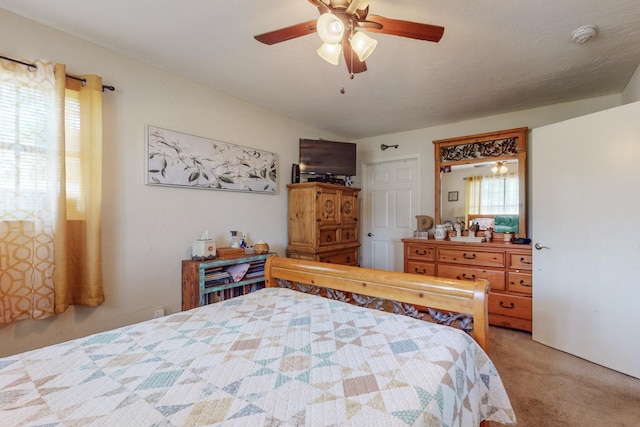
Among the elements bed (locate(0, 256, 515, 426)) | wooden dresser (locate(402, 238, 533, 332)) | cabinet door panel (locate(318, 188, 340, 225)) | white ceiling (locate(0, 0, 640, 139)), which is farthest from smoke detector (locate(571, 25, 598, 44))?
cabinet door panel (locate(318, 188, 340, 225))

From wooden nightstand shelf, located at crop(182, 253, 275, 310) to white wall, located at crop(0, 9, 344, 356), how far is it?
12 cm

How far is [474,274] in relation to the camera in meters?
3.09

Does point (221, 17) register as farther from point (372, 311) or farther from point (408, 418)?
point (408, 418)

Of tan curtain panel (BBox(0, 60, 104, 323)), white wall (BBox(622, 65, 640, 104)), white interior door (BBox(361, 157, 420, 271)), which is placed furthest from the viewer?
white interior door (BBox(361, 157, 420, 271))

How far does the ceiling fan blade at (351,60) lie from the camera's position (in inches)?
62.3

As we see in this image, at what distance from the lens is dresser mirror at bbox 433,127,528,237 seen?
313 centimetres

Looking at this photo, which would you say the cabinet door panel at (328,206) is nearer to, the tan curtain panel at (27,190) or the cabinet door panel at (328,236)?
the cabinet door panel at (328,236)

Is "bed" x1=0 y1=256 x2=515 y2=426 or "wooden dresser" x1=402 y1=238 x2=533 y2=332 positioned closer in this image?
"bed" x1=0 y1=256 x2=515 y2=426

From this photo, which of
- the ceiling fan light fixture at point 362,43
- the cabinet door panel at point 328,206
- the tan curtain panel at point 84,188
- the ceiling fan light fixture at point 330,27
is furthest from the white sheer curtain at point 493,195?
the tan curtain panel at point 84,188

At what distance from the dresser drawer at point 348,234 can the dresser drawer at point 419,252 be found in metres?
0.75

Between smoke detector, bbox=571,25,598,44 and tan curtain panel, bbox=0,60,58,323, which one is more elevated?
smoke detector, bbox=571,25,598,44

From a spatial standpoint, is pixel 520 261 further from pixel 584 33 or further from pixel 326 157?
pixel 326 157

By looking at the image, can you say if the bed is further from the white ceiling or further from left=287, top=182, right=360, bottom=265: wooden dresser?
left=287, top=182, right=360, bottom=265: wooden dresser

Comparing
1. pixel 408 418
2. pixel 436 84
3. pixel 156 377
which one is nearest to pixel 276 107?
pixel 436 84
